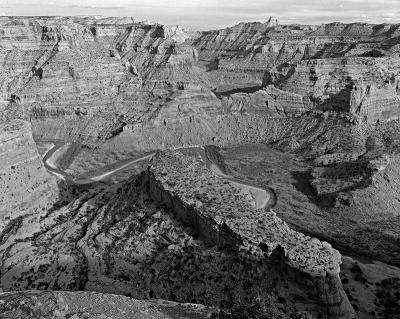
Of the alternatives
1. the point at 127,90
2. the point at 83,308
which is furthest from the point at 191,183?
the point at 127,90

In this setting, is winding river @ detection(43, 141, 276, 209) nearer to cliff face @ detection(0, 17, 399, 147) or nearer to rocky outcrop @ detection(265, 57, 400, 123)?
cliff face @ detection(0, 17, 399, 147)

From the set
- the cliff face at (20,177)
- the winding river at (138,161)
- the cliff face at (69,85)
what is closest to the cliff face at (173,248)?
the cliff face at (20,177)

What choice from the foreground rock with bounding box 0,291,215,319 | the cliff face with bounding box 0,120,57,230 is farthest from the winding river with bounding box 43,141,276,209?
the foreground rock with bounding box 0,291,215,319

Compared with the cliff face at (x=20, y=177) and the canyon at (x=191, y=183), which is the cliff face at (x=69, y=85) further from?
the cliff face at (x=20, y=177)

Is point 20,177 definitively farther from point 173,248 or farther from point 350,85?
point 350,85

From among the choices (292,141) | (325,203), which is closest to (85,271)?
(325,203)

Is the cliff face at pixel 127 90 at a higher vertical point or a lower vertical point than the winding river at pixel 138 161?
higher
